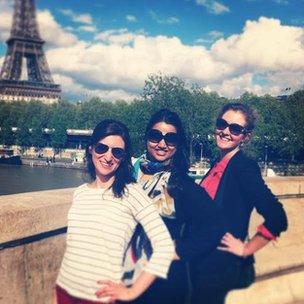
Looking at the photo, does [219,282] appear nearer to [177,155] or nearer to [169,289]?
[169,289]

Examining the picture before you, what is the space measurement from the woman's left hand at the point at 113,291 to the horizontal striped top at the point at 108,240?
4 cm

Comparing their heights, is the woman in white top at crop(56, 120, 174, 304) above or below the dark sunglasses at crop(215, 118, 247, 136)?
below

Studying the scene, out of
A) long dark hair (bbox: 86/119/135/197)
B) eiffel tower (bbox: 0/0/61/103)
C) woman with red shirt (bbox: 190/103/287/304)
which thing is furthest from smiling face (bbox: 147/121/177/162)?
eiffel tower (bbox: 0/0/61/103)

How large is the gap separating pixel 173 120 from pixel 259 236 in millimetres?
948

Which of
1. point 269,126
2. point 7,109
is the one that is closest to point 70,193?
point 269,126

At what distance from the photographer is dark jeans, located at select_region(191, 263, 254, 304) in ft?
10.3

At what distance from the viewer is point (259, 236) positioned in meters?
2.64

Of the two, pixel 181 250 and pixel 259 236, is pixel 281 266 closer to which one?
pixel 259 236

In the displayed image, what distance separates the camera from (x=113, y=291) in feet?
7.57

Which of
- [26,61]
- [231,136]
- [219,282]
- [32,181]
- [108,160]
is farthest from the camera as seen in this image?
[26,61]

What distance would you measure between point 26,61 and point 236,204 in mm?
123149

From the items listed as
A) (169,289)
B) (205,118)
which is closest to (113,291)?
(169,289)

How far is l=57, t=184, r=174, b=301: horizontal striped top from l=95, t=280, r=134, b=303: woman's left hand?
0.14 ft

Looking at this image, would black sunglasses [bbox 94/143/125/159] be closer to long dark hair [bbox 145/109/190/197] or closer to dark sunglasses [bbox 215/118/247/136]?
long dark hair [bbox 145/109/190/197]
